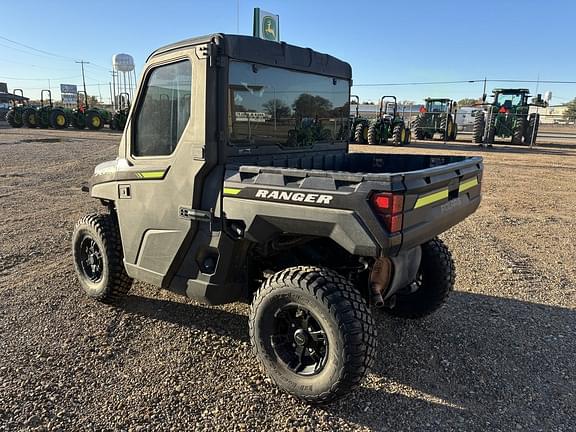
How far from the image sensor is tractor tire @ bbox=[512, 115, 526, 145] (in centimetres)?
2272

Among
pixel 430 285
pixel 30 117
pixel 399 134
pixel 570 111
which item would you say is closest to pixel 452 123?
pixel 399 134

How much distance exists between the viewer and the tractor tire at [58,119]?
29984 millimetres

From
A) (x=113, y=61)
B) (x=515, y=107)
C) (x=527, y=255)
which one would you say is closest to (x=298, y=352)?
(x=527, y=255)

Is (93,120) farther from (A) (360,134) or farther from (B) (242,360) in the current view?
(B) (242,360)

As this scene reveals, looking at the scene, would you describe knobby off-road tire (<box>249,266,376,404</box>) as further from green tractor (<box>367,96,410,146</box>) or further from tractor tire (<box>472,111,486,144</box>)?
tractor tire (<box>472,111,486,144</box>)

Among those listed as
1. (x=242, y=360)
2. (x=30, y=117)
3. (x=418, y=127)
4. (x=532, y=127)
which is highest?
(x=532, y=127)

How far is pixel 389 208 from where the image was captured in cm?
237

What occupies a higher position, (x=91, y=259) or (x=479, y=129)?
(x=479, y=129)

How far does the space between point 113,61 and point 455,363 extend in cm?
4780

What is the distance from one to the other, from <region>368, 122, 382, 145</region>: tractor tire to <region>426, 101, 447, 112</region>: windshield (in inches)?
244

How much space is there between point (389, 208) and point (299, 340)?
43.1 inches

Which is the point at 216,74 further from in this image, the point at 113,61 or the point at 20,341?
the point at 113,61

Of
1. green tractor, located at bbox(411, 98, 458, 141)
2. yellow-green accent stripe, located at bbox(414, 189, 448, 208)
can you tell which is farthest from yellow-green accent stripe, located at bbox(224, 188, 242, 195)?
green tractor, located at bbox(411, 98, 458, 141)

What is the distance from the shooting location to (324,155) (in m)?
4.04
